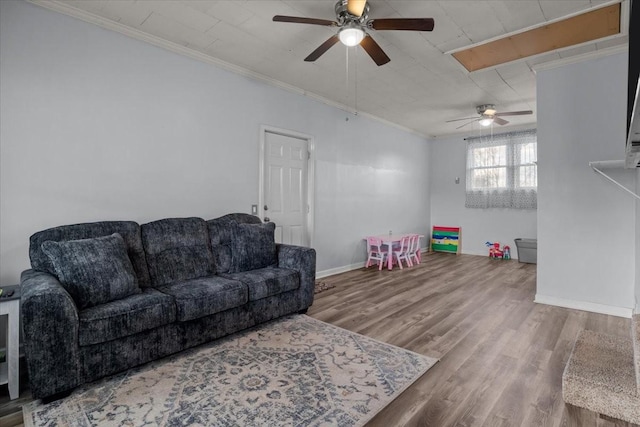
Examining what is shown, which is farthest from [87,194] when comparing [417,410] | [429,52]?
[429,52]

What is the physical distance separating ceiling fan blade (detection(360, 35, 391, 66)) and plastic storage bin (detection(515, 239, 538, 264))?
4.96m

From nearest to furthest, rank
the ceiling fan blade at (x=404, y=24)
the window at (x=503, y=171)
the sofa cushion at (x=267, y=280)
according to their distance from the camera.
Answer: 1. the ceiling fan blade at (x=404, y=24)
2. the sofa cushion at (x=267, y=280)
3. the window at (x=503, y=171)

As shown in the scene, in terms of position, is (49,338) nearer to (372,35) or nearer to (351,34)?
(351,34)

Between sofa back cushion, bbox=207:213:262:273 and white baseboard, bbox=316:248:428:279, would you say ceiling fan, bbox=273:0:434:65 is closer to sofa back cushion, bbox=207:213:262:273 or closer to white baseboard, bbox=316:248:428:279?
sofa back cushion, bbox=207:213:262:273

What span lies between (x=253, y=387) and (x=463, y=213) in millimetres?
6567

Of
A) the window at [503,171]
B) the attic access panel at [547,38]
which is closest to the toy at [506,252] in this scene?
the window at [503,171]

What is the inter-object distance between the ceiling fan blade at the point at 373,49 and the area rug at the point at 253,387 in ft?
8.23

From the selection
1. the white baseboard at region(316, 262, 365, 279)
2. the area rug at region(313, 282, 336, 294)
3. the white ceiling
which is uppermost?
the white ceiling

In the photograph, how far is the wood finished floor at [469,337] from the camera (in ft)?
→ 5.82

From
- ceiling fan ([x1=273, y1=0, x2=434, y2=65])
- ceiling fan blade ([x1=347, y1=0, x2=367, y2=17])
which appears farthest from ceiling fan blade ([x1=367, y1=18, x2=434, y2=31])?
ceiling fan blade ([x1=347, y1=0, x2=367, y2=17])

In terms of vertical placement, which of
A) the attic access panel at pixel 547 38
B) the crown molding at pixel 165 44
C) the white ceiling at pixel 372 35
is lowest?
the crown molding at pixel 165 44

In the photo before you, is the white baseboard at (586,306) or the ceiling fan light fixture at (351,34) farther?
the white baseboard at (586,306)

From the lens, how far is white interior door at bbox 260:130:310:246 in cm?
420

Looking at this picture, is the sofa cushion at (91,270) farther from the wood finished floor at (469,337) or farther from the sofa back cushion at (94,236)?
the wood finished floor at (469,337)
